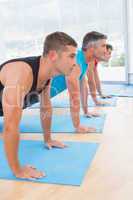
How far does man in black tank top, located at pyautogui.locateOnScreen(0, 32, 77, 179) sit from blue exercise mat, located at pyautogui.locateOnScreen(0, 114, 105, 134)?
0.69m

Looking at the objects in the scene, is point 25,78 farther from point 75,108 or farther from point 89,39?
point 89,39

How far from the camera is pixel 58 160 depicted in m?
1.78

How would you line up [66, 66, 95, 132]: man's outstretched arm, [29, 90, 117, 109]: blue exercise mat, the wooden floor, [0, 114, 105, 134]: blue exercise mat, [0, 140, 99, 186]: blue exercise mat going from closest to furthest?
1. the wooden floor
2. [0, 140, 99, 186]: blue exercise mat
3. [66, 66, 95, 132]: man's outstretched arm
4. [0, 114, 105, 134]: blue exercise mat
5. [29, 90, 117, 109]: blue exercise mat

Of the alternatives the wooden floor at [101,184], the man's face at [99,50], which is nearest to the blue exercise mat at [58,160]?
the wooden floor at [101,184]

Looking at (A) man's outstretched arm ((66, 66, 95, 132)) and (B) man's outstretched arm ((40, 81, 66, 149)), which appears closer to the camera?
(B) man's outstretched arm ((40, 81, 66, 149))

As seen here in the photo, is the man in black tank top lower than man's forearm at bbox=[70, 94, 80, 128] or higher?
higher

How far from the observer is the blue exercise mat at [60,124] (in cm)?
240

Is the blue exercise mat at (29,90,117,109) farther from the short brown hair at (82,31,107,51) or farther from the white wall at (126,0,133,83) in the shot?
the white wall at (126,0,133,83)

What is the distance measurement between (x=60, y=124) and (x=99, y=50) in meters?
0.70

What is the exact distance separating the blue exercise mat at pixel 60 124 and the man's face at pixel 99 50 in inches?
20.9

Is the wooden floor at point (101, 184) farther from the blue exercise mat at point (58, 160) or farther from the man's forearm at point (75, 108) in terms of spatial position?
the man's forearm at point (75, 108)

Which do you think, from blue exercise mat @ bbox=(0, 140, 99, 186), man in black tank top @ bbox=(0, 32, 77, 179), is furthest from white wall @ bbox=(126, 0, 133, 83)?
man in black tank top @ bbox=(0, 32, 77, 179)

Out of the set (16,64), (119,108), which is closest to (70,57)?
(16,64)

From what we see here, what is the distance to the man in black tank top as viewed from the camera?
1448 mm
